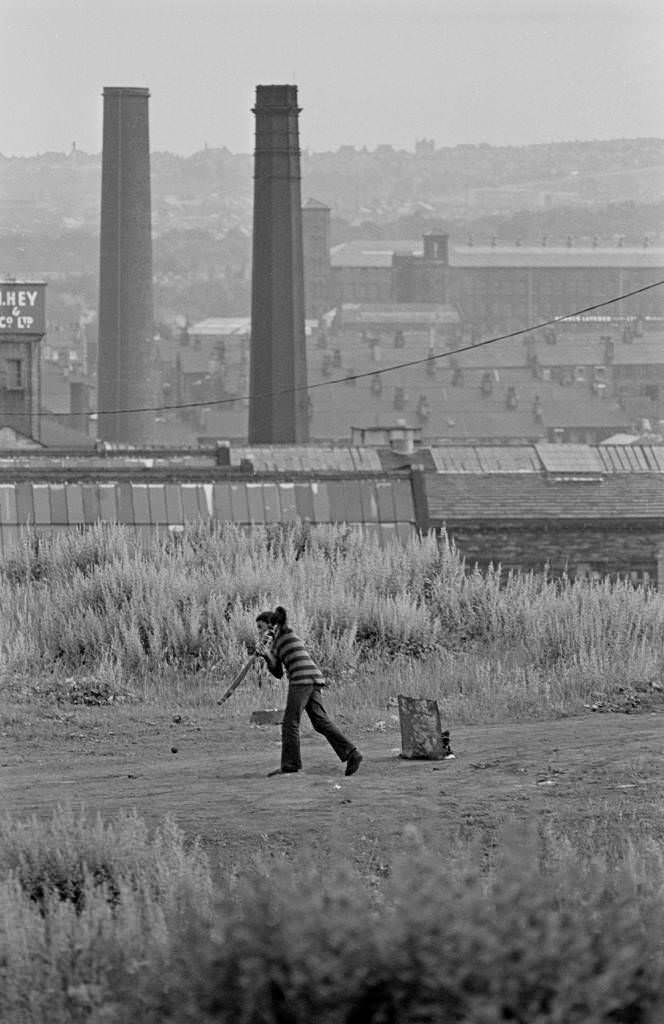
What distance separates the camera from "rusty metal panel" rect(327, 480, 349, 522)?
30.2 m

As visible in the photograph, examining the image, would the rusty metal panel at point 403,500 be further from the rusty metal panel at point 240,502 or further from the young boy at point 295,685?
the young boy at point 295,685

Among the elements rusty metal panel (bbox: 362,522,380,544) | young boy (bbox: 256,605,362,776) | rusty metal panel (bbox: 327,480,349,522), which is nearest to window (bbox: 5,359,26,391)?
rusty metal panel (bbox: 327,480,349,522)

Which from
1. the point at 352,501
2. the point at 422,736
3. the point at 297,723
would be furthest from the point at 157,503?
the point at 297,723

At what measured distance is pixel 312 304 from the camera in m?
142

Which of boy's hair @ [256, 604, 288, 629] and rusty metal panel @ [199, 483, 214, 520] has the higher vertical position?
rusty metal panel @ [199, 483, 214, 520]

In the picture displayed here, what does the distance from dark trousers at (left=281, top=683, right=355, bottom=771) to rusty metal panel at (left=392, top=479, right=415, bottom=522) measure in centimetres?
1787

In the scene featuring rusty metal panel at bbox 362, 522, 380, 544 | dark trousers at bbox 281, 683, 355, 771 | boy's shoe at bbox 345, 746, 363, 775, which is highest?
rusty metal panel at bbox 362, 522, 380, 544

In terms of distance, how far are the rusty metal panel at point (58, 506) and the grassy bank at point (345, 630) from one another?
538 cm

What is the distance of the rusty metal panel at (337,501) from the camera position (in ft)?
98.9

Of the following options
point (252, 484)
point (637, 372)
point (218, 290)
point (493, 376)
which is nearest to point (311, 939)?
point (252, 484)

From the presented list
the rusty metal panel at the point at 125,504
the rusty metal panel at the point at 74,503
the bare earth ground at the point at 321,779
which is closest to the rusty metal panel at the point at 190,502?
→ the rusty metal panel at the point at 125,504

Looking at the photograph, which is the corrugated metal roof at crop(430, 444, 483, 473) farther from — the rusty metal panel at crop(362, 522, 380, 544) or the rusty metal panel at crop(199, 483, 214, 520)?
the rusty metal panel at crop(199, 483, 214, 520)

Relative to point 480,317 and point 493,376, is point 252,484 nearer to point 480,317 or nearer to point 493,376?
point 493,376

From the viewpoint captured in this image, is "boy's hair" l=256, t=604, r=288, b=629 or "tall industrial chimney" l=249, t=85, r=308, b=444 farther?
"tall industrial chimney" l=249, t=85, r=308, b=444
